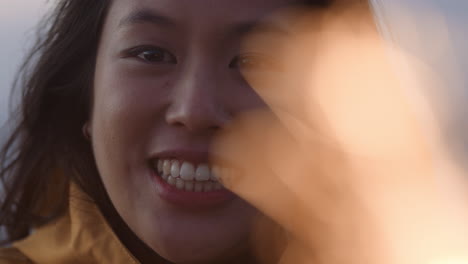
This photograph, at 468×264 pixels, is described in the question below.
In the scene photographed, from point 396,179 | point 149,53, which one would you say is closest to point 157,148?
point 149,53

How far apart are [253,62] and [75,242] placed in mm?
684

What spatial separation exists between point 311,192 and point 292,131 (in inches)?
9.2

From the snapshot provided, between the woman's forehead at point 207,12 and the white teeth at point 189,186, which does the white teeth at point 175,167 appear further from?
the woman's forehead at point 207,12

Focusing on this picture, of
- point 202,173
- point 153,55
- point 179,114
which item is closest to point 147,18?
point 153,55

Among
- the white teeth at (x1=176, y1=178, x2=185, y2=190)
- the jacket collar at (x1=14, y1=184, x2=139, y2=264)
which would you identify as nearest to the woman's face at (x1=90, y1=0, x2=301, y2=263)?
the white teeth at (x1=176, y1=178, x2=185, y2=190)

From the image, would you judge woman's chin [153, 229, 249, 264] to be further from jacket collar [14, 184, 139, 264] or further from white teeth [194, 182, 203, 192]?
jacket collar [14, 184, 139, 264]

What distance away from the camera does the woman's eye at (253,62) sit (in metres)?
1.20

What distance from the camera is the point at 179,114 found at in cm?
112

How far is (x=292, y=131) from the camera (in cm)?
126

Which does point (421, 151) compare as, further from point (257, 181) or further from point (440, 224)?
point (257, 181)

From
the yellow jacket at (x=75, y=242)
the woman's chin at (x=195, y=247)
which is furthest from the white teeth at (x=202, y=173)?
the yellow jacket at (x=75, y=242)

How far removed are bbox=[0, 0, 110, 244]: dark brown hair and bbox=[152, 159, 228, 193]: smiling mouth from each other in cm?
40

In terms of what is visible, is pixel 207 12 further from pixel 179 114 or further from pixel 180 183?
pixel 180 183

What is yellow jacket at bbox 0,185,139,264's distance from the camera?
1.46 m
